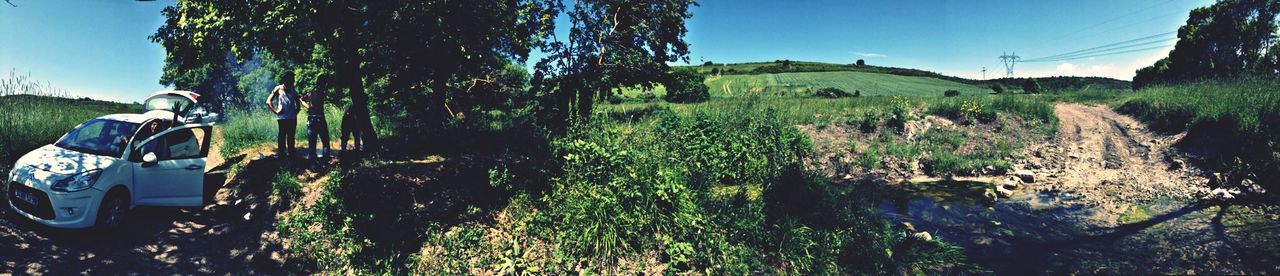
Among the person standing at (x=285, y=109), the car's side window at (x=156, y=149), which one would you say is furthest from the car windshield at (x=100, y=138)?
the person standing at (x=285, y=109)

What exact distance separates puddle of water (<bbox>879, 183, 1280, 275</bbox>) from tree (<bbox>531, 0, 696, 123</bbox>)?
9.45m

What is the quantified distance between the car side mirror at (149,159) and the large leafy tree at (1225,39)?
152 feet

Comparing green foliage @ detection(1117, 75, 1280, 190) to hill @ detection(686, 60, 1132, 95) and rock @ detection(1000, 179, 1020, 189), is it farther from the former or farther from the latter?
hill @ detection(686, 60, 1132, 95)

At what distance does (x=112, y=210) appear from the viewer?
5.74 metres

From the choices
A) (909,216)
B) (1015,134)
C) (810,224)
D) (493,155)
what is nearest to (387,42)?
(493,155)

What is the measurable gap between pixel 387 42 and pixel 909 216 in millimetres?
9798

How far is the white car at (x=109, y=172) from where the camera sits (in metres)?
5.38

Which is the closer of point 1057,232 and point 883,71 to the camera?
point 1057,232

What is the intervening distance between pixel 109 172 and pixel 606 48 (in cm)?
1215

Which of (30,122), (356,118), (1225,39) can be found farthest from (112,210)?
(1225,39)

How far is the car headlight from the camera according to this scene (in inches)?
210

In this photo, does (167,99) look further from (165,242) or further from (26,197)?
(165,242)

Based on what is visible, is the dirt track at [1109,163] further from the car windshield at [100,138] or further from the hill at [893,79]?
the hill at [893,79]

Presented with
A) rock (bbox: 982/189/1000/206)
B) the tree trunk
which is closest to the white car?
the tree trunk
